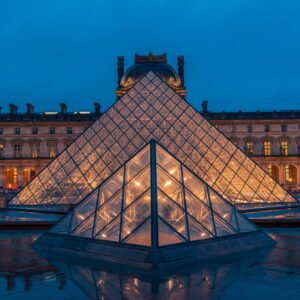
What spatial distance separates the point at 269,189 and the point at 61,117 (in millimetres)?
38379

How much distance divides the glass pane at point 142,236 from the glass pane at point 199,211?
3.83 ft

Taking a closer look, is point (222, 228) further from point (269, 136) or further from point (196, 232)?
point (269, 136)

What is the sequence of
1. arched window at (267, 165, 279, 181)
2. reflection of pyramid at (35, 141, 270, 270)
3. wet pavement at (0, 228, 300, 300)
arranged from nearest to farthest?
wet pavement at (0, 228, 300, 300)
reflection of pyramid at (35, 141, 270, 270)
arched window at (267, 165, 279, 181)

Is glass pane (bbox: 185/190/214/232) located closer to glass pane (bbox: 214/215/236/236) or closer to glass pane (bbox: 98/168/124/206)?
glass pane (bbox: 214/215/236/236)

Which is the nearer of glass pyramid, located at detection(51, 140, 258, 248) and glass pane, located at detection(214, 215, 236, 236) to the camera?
glass pyramid, located at detection(51, 140, 258, 248)

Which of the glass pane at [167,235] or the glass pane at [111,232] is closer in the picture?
the glass pane at [167,235]

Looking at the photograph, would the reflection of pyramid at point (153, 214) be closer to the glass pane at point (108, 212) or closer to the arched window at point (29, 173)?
the glass pane at point (108, 212)

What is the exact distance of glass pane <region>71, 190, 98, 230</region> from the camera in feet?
30.0

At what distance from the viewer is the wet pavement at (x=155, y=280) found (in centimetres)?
538

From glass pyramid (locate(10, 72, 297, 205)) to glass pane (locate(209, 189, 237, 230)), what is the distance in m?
7.86

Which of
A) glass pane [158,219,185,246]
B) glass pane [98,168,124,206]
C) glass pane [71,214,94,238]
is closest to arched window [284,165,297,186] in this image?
glass pane [98,168,124,206]

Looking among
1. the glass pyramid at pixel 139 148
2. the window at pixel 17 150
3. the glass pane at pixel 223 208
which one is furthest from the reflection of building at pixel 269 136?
the glass pane at pixel 223 208

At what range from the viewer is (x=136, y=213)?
26.6 ft

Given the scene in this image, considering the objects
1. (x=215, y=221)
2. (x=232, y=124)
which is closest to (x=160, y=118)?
(x=215, y=221)
